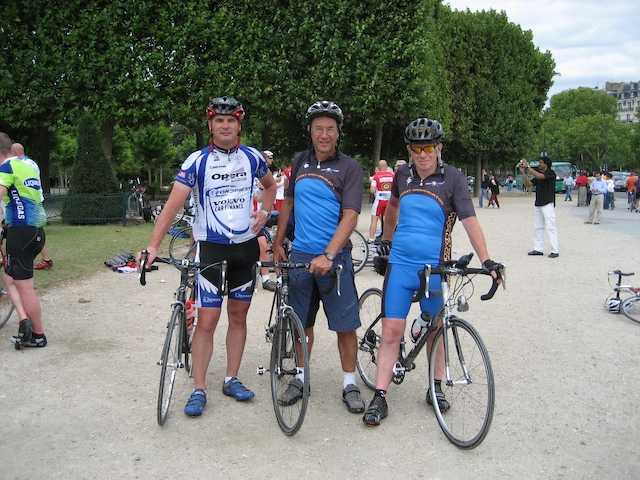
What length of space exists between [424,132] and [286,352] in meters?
1.72

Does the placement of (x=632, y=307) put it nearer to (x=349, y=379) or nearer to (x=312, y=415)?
(x=349, y=379)

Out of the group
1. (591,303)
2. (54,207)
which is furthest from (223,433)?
(54,207)

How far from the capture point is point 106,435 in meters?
4.09

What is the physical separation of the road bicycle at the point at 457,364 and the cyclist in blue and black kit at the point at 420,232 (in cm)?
8

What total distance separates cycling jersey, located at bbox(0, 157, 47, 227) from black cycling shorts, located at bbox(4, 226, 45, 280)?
0.07m

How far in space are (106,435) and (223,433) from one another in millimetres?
720

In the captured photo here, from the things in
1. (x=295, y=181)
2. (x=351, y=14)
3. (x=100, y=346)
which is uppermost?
(x=351, y=14)

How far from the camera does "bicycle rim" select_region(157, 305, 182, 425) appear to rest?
4.21 m

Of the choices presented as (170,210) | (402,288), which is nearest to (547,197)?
(402,288)

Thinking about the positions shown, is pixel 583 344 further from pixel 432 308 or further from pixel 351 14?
pixel 351 14

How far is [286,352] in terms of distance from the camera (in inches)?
175

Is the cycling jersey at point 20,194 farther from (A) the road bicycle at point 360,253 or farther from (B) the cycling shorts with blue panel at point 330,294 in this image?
(A) the road bicycle at point 360,253

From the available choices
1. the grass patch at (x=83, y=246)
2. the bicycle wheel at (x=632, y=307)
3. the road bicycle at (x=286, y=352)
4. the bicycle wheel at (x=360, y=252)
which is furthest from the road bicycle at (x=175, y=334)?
the bicycle wheel at (x=360, y=252)

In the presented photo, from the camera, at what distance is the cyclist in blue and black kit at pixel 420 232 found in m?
4.23
